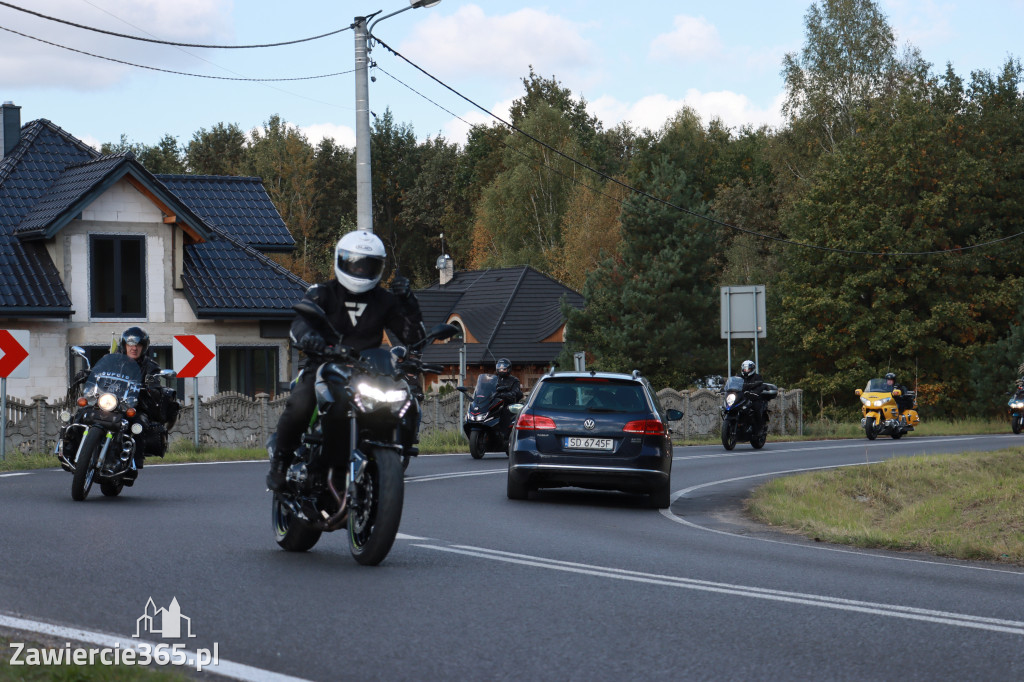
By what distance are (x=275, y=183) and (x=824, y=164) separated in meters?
37.8

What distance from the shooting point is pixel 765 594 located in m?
8.03

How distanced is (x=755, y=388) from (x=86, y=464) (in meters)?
18.0

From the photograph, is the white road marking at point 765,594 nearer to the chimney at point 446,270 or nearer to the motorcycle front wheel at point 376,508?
the motorcycle front wheel at point 376,508

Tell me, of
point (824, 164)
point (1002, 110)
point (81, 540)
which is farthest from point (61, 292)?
point (1002, 110)

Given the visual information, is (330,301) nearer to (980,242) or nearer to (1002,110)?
(980,242)

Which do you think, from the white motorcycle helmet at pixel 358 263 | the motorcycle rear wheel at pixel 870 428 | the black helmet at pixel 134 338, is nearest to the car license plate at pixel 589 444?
the black helmet at pixel 134 338

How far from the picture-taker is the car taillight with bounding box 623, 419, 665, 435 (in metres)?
15.2

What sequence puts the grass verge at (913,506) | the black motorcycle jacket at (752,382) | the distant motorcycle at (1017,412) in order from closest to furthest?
1. the grass verge at (913,506)
2. the black motorcycle jacket at (752,382)
3. the distant motorcycle at (1017,412)

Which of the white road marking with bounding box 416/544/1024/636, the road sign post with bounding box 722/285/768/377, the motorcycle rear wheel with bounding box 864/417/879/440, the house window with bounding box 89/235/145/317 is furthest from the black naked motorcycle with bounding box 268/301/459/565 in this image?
Result: the motorcycle rear wheel with bounding box 864/417/879/440

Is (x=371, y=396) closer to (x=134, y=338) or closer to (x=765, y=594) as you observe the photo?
(x=765, y=594)

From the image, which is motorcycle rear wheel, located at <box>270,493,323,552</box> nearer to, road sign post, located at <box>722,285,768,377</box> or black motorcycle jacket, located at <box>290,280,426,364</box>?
black motorcycle jacket, located at <box>290,280,426,364</box>

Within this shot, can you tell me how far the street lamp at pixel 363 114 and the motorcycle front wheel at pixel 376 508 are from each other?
14775 millimetres

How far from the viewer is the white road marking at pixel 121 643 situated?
5.59 meters

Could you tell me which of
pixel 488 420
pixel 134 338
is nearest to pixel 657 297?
pixel 488 420
